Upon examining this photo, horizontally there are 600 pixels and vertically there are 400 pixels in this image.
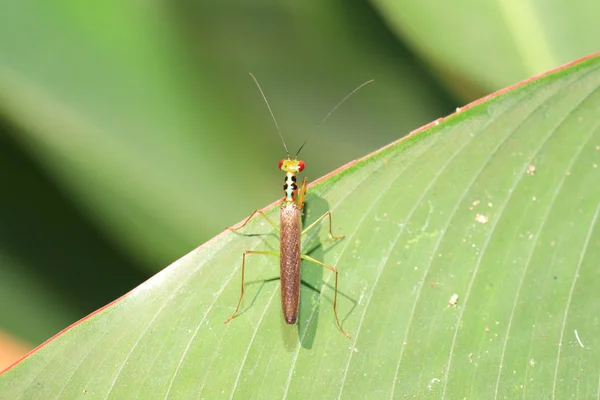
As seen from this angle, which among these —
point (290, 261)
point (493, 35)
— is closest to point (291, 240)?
point (290, 261)

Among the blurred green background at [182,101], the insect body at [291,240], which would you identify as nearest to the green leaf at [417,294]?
the insect body at [291,240]

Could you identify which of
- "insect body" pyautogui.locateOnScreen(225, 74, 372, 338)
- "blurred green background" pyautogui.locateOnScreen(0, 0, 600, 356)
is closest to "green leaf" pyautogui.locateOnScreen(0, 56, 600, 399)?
"insect body" pyautogui.locateOnScreen(225, 74, 372, 338)

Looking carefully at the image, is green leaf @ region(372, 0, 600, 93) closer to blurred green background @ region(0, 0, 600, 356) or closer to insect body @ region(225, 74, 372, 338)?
blurred green background @ region(0, 0, 600, 356)

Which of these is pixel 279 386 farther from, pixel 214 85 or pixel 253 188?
pixel 214 85

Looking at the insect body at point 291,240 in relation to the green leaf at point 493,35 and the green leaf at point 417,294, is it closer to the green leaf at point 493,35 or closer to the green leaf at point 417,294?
the green leaf at point 417,294

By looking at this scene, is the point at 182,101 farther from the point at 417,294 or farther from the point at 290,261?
the point at 417,294

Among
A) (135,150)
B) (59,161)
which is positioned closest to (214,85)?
(135,150)
